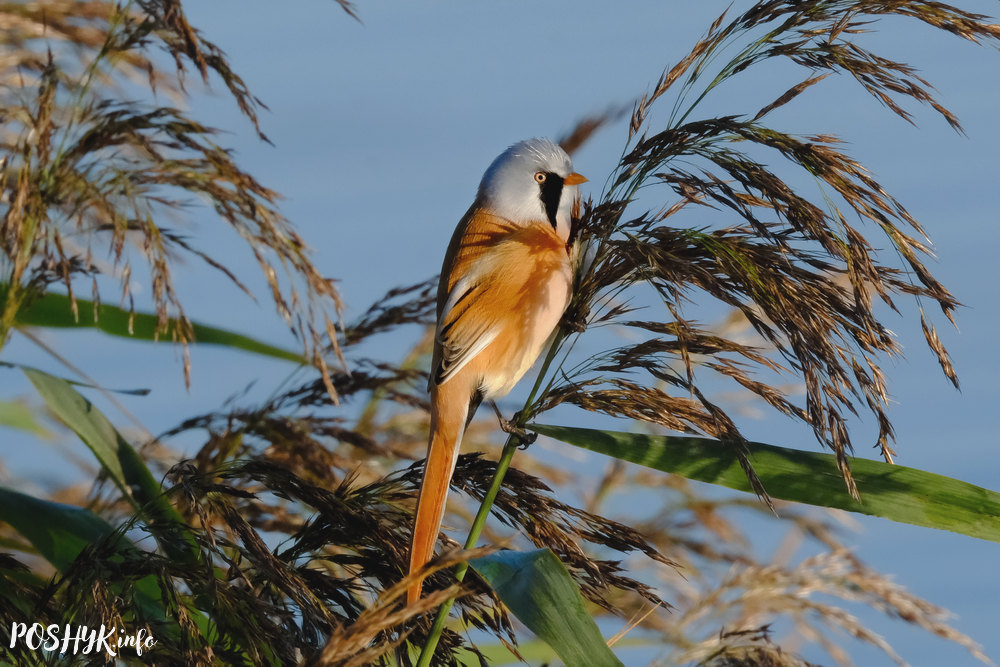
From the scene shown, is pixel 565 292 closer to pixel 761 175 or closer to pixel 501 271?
pixel 501 271

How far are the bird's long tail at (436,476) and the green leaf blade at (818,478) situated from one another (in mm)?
298

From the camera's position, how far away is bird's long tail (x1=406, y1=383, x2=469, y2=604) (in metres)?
2.07

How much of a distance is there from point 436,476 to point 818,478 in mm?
795

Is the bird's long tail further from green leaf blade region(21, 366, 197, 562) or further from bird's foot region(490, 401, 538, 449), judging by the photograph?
green leaf blade region(21, 366, 197, 562)

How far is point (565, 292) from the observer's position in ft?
7.47

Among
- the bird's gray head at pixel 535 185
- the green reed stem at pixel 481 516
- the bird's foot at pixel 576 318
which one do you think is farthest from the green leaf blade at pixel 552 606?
the bird's gray head at pixel 535 185

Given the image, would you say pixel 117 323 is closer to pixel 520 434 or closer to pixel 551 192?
pixel 551 192

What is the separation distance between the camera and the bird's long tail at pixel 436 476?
6.79 ft

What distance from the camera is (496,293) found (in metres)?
2.48

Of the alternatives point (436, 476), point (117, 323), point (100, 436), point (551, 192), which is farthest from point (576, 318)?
point (117, 323)

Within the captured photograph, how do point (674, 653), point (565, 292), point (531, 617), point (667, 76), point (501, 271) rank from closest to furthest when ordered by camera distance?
point (531, 617) < point (667, 76) < point (565, 292) < point (501, 271) < point (674, 653)

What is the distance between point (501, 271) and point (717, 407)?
0.83 metres

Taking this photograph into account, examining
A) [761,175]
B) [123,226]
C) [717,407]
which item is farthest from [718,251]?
[123,226]

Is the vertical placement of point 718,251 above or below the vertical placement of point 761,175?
below
